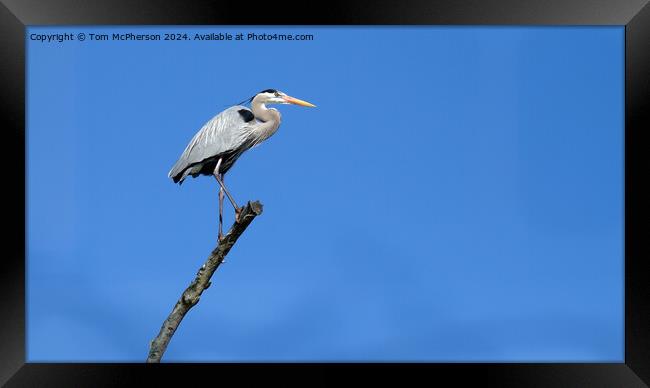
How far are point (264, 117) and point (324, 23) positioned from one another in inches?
54.7

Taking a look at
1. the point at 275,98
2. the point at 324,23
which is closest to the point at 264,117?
the point at 275,98

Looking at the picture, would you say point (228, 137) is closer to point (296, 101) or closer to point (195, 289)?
point (296, 101)

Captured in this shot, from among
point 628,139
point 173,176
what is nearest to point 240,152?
point 173,176

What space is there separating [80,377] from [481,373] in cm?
312

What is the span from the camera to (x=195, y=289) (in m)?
4.88

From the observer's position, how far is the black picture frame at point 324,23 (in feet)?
15.9

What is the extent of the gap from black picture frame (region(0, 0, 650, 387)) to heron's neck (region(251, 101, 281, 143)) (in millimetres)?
1218

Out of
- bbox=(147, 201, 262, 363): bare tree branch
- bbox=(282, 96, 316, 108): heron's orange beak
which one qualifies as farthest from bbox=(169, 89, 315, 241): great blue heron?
bbox=(147, 201, 262, 363): bare tree branch

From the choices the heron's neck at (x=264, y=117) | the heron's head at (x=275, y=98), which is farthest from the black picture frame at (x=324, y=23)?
the heron's neck at (x=264, y=117)

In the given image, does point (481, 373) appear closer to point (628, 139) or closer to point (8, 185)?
point (628, 139)

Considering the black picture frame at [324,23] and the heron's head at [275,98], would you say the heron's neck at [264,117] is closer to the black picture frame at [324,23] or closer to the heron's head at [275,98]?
the heron's head at [275,98]

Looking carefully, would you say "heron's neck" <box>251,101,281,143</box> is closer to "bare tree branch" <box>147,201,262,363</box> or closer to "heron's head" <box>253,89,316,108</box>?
"heron's head" <box>253,89,316,108</box>

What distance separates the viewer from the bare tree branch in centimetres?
478

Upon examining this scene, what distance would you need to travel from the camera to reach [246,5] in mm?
4863
